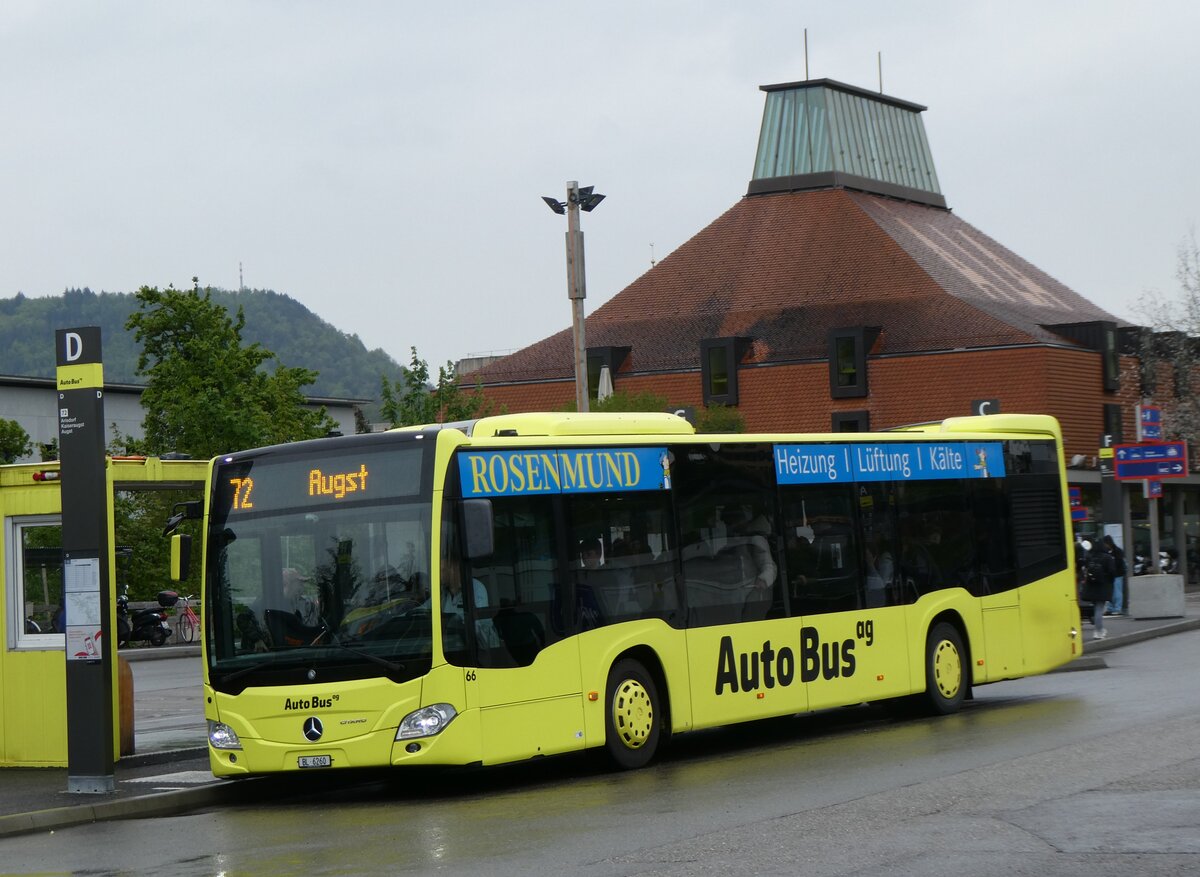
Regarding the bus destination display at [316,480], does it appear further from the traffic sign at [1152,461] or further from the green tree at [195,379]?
the green tree at [195,379]

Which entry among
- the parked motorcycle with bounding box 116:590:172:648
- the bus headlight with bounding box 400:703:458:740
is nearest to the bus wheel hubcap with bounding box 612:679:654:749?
the bus headlight with bounding box 400:703:458:740

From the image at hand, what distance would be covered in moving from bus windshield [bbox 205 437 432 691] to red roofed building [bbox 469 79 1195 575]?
54344 millimetres

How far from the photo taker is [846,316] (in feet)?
254

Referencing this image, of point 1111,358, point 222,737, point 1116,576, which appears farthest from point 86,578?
point 1111,358

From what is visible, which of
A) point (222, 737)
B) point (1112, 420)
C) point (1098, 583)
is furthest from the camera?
point (1112, 420)

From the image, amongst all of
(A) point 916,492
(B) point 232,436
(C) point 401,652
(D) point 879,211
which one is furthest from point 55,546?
(D) point 879,211

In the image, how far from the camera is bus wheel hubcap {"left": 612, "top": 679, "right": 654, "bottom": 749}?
14.9 m

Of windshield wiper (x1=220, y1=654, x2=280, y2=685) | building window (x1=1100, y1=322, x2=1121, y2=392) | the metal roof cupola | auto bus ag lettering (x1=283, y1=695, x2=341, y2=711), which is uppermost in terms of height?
the metal roof cupola

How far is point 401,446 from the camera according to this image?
14.1 m

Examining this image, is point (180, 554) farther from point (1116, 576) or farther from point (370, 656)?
point (1116, 576)

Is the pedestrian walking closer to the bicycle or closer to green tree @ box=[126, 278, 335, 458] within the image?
the bicycle

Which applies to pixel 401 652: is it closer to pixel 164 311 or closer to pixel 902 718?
pixel 902 718

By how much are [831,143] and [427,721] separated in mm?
73677

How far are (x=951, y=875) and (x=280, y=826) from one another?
5603 millimetres
